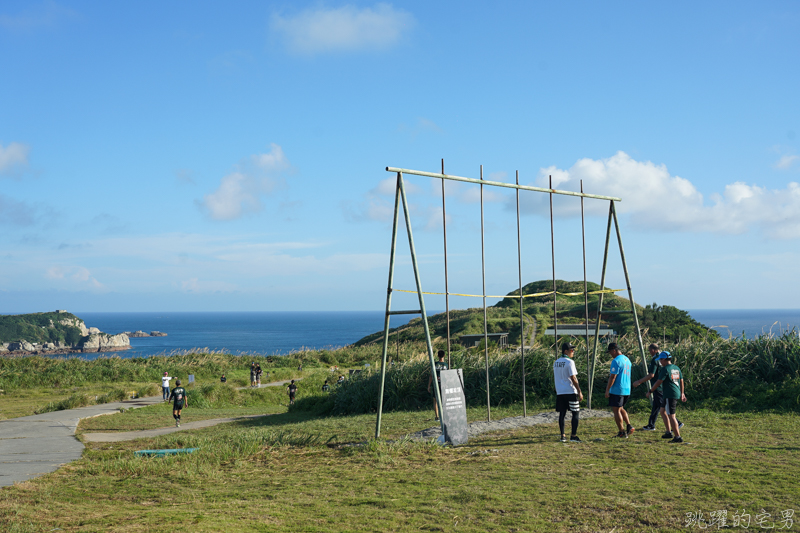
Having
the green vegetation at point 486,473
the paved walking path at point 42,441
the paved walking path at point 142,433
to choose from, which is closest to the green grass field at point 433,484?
Answer: the green vegetation at point 486,473

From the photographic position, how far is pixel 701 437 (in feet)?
31.7

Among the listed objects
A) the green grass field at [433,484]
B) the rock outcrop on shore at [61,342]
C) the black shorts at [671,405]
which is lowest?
the rock outcrop on shore at [61,342]

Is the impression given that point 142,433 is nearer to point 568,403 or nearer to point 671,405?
point 568,403

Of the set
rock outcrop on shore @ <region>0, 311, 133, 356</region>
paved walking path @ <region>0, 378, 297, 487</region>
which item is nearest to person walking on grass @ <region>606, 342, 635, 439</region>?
paved walking path @ <region>0, 378, 297, 487</region>

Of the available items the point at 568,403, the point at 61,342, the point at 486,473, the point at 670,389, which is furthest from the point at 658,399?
the point at 61,342

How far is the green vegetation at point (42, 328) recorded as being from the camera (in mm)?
136250

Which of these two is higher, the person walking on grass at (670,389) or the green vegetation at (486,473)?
the person walking on grass at (670,389)

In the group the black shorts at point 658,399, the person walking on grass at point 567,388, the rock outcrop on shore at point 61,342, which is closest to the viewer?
the person walking on grass at point 567,388

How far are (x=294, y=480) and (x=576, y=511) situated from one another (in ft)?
12.3

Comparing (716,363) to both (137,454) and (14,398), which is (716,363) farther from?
(14,398)

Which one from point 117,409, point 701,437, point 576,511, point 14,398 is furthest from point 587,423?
point 14,398

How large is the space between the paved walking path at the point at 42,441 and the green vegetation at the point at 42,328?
13371 centimetres

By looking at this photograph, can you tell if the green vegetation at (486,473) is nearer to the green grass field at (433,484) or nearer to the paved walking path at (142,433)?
the green grass field at (433,484)

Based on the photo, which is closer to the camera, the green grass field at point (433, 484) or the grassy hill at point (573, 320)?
the green grass field at point (433, 484)
